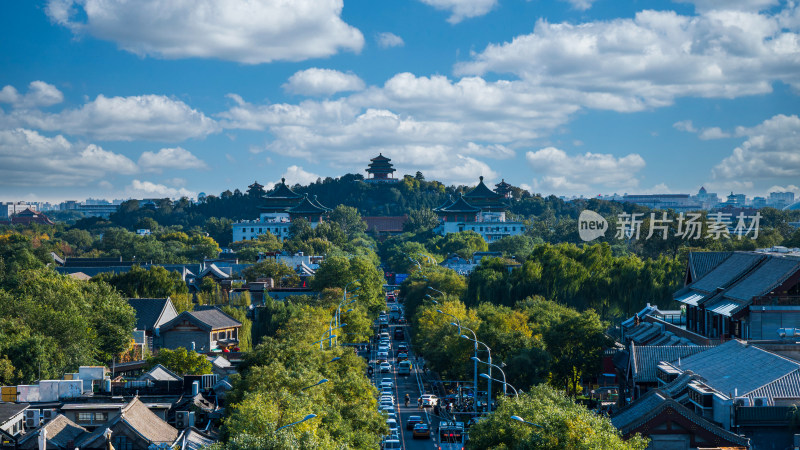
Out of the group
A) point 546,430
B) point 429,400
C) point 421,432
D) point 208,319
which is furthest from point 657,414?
point 208,319

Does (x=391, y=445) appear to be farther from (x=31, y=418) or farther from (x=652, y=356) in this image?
(x=31, y=418)

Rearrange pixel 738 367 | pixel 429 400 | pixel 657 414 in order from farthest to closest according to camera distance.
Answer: pixel 429 400 < pixel 738 367 < pixel 657 414

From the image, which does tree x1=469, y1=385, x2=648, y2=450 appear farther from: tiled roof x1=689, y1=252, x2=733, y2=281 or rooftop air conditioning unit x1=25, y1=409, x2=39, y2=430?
tiled roof x1=689, y1=252, x2=733, y2=281

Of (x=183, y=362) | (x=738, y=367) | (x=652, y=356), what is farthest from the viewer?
(x=183, y=362)

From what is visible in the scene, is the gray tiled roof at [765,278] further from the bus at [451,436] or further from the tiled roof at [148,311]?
the tiled roof at [148,311]

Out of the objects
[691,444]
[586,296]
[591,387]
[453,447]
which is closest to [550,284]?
[586,296]

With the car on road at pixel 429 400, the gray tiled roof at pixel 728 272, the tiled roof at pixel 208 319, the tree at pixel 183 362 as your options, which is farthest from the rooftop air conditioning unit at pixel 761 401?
the tiled roof at pixel 208 319
